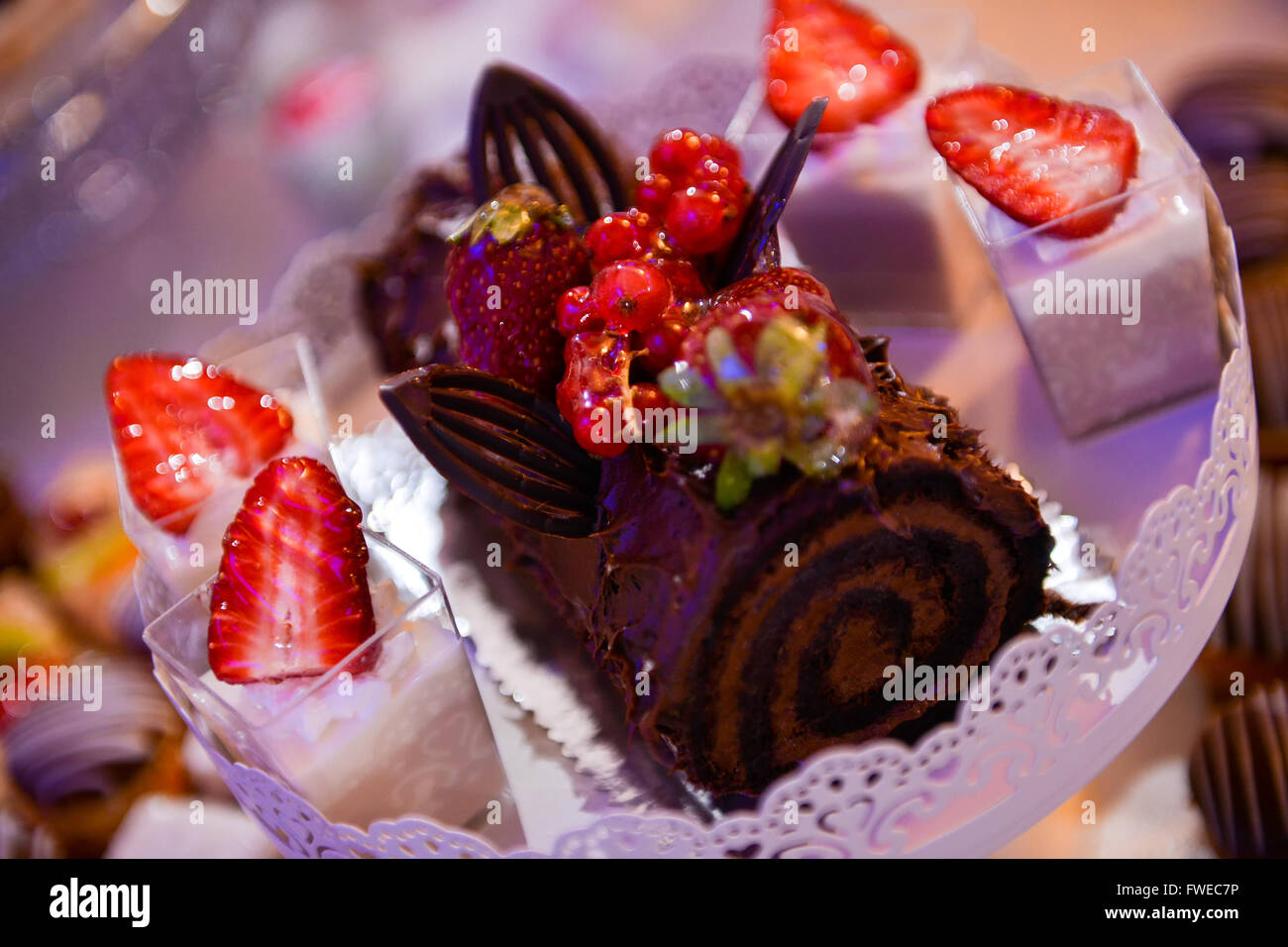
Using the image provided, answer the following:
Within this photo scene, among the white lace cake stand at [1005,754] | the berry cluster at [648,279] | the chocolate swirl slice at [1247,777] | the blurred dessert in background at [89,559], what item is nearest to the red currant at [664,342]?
the berry cluster at [648,279]

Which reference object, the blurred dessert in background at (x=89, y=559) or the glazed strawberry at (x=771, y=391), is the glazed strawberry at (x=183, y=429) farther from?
the glazed strawberry at (x=771, y=391)

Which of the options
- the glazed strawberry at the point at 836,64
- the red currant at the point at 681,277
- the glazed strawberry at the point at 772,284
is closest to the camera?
the glazed strawberry at the point at 772,284

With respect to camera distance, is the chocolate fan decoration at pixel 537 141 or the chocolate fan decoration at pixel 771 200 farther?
the chocolate fan decoration at pixel 537 141

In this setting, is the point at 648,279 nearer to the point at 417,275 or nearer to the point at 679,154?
the point at 679,154

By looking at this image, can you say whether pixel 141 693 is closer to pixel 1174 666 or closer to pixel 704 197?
pixel 704 197

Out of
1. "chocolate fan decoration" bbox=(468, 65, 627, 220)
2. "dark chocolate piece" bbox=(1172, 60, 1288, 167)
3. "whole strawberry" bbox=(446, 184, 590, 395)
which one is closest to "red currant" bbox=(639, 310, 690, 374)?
"whole strawberry" bbox=(446, 184, 590, 395)

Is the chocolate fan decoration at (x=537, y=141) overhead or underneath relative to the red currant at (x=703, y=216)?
overhead
